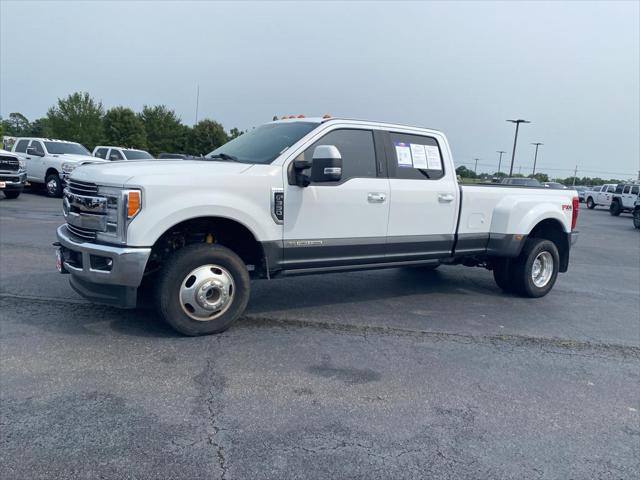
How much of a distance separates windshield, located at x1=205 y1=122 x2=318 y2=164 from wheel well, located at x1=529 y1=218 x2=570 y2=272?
383cm

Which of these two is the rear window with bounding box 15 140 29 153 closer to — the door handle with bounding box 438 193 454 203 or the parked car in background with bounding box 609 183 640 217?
the door handle with bounding box 438 193 454 203

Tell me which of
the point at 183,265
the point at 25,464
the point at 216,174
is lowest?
the point at 25,464

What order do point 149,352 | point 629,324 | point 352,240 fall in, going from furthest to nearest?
point 629,324
point 352,240
point 149,352

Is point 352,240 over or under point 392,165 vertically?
under

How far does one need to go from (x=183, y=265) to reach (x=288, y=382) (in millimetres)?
1414

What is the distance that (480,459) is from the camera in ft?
10.2

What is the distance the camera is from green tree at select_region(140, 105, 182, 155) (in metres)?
58.9

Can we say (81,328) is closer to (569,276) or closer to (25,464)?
(25,464)

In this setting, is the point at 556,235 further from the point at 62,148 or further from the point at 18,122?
the point at 18,122

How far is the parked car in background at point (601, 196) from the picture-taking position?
130 ft

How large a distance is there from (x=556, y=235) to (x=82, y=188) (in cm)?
621

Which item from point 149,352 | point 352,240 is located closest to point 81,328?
point 149,352

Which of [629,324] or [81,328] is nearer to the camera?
[81,328]

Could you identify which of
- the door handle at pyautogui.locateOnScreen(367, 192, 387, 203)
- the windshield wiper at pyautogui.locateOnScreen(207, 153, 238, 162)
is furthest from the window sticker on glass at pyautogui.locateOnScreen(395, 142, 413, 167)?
the windshield wiper at pyautogui.locateOnScreen(207, 153, 238, 162)
